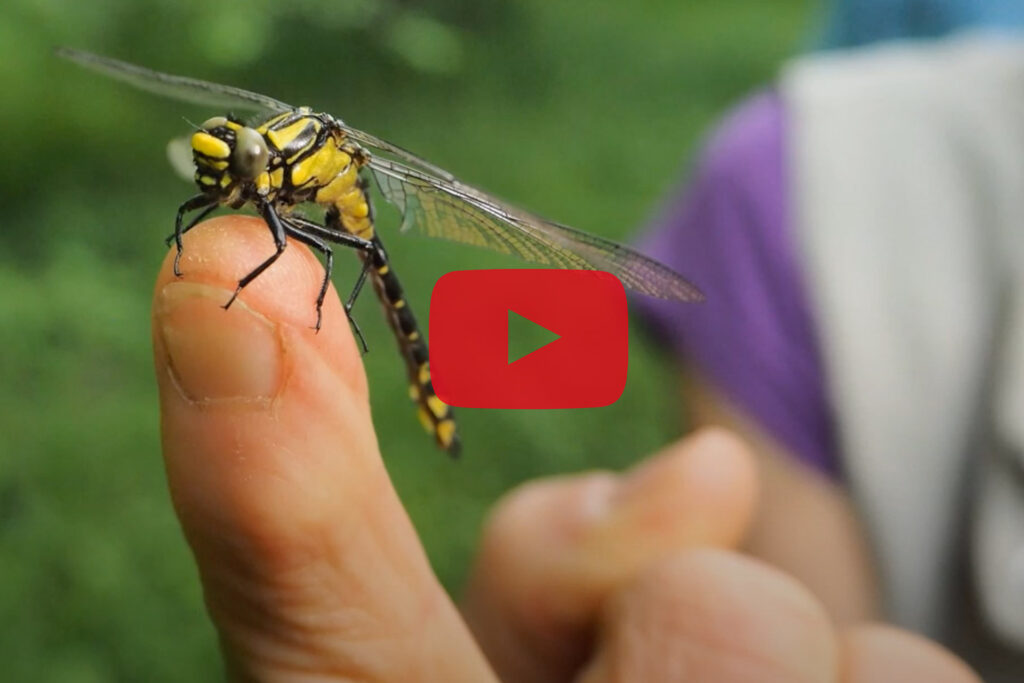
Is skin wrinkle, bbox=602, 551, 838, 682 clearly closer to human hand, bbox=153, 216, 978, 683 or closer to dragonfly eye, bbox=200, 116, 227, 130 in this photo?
human hand, bbox=153, 216, 978, 683

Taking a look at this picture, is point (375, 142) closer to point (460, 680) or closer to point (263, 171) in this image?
point (263, 171)

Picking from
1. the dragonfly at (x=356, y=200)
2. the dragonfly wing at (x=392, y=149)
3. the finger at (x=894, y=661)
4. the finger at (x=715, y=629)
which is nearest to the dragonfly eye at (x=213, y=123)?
the dragonfly at (x=356, y=200)

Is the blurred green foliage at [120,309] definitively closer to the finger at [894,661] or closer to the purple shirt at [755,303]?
the purple shirt at [755,303]

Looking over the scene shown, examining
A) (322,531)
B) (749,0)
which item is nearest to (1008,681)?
(322,531)

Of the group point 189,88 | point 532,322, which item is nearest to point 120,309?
point 189,88

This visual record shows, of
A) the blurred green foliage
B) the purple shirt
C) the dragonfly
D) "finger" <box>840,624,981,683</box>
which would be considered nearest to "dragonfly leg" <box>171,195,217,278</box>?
the dragonfly

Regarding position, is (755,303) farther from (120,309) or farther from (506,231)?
(120,309)
